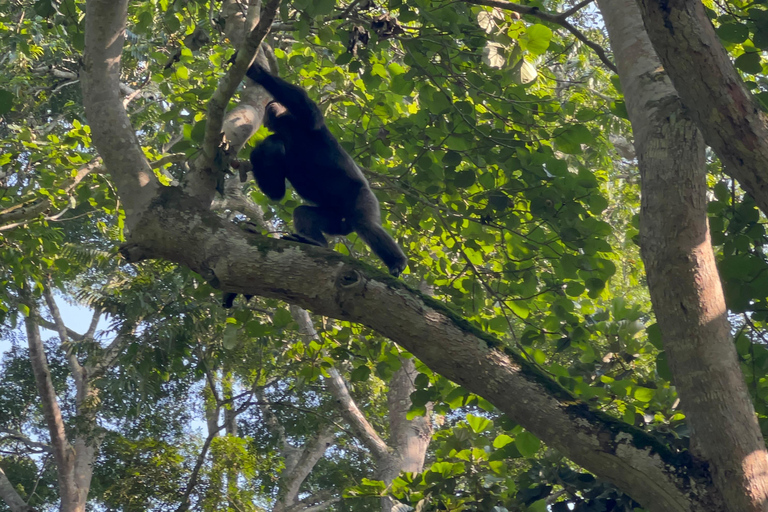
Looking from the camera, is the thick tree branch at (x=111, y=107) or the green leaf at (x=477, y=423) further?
the green leaf at (x=477, y=423)

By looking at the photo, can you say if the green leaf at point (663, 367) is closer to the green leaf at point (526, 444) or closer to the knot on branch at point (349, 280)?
the green leaf at point (526, 444)

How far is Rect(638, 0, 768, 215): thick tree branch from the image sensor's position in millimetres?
2516

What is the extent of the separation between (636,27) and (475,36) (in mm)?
1431

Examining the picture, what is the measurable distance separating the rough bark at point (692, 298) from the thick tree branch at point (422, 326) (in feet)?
0.65

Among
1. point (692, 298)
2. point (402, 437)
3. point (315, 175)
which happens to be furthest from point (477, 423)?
point (402, 437)

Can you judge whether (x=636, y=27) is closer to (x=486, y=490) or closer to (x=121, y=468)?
(x=486, y=490)

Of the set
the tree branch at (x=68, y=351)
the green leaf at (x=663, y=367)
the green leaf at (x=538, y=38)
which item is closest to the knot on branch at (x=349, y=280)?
the green leaf at (x=538, y=38)

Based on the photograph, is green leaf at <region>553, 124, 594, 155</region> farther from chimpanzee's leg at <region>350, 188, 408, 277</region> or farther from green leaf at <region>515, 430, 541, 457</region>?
green leaf at <region>515, 430, 541, 457</region>

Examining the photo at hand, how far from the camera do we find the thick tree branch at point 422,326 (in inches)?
114

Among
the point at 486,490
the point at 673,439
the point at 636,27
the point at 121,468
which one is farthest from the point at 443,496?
the point at 121,468

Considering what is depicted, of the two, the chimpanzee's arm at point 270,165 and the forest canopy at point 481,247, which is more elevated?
the chimpanzee's arm at point 270,165

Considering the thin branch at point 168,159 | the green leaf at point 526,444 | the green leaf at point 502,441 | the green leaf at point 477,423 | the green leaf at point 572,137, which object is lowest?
the green leaf at point 526,444

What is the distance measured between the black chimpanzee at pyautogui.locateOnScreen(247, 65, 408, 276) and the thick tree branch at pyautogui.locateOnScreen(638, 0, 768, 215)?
3.32m

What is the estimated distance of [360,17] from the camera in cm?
499
